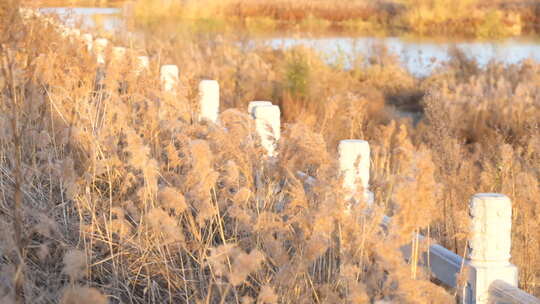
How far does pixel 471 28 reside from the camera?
28.3 meters

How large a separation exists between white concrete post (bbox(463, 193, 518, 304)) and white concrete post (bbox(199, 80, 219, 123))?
376 cm

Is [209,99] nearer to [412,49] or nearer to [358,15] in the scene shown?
[412,49]

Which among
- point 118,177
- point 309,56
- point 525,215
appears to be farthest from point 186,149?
point 309,56

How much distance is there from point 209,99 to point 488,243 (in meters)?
3.89

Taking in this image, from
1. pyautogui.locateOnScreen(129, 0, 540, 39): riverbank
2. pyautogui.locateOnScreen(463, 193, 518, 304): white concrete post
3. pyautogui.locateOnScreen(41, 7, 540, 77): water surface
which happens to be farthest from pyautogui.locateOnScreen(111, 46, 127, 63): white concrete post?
pyautogui.locateOnScreen(129, 0, 540, 39): riverbank

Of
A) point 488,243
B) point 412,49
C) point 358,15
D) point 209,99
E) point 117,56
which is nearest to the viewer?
point 488,243

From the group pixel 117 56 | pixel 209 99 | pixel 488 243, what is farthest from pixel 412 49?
pixel 488 243

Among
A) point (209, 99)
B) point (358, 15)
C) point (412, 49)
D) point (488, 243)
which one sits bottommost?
point (488, 243)

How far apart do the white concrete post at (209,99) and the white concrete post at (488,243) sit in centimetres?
376

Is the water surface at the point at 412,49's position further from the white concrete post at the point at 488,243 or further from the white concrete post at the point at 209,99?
the white concrete post at the point at 488,243

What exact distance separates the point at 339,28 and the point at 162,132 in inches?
946

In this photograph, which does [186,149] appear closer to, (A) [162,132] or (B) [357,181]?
(B) [357,181]

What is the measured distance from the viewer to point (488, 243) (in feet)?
9.93

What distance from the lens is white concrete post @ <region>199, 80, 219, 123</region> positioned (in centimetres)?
656
